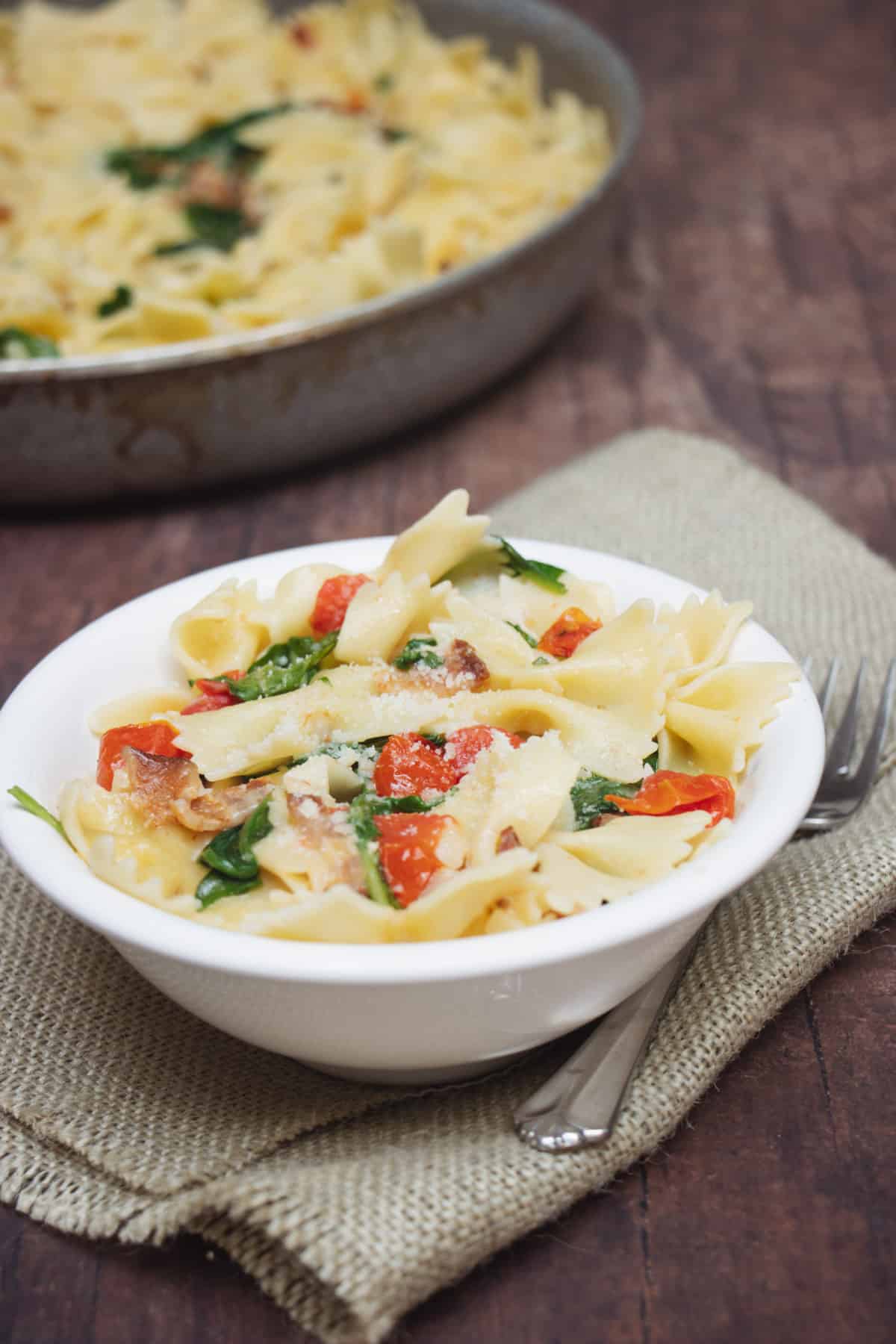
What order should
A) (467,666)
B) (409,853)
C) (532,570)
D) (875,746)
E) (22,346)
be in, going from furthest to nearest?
(22,346) → (875,746) → (532,570) → (467,666) → (409,853)

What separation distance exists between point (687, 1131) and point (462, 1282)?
1.35 ft

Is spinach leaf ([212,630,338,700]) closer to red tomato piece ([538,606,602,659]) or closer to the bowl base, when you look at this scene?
red tomato piece ([538,606,602,659])

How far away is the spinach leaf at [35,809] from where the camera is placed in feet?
7.02

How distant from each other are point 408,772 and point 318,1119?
514 mm

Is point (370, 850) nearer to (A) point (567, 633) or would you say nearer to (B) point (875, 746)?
(A) point (567, 633)

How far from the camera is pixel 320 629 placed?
264 cm

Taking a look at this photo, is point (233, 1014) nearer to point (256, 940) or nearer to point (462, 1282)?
point (256, 940)

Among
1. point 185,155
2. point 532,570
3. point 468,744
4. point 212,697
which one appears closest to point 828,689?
point 532,570

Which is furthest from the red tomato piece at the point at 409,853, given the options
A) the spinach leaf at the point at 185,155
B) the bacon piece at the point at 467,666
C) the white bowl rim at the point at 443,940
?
the spinach leaf at the point at 185,155

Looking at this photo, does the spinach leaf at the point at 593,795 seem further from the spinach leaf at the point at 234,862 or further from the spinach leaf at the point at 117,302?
the spinach leaf at the point at 117,302

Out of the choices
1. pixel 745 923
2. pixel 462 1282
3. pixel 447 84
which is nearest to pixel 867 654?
pixel 745 923

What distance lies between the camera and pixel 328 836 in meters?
2.09

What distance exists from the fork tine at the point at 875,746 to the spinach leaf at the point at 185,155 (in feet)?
10.6

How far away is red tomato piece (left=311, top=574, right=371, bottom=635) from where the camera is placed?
260cm
